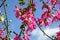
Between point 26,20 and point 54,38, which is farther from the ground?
point 26,20

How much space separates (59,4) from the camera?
4621 mm

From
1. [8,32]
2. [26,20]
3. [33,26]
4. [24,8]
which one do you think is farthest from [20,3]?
[8,32]

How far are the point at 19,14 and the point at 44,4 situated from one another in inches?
20.5

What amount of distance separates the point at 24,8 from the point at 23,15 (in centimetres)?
21

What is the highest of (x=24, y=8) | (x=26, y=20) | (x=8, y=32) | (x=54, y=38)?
(x=24, y=8)

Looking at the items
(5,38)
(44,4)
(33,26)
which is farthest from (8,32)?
(44,4)

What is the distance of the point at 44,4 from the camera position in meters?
4.61

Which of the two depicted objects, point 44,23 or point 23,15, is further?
point 44,23

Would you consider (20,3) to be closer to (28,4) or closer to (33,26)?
(28,4)

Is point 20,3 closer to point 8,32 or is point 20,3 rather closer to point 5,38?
point 5,38

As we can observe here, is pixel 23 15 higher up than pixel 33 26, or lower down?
higher up

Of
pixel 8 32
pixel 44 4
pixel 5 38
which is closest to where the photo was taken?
pixel 44 4

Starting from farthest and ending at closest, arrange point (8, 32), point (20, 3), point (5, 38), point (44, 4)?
point (8, 32), point (5, 38), point (44, 4), point (20, 3)

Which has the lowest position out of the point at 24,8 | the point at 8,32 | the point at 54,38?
the point at 8,32
